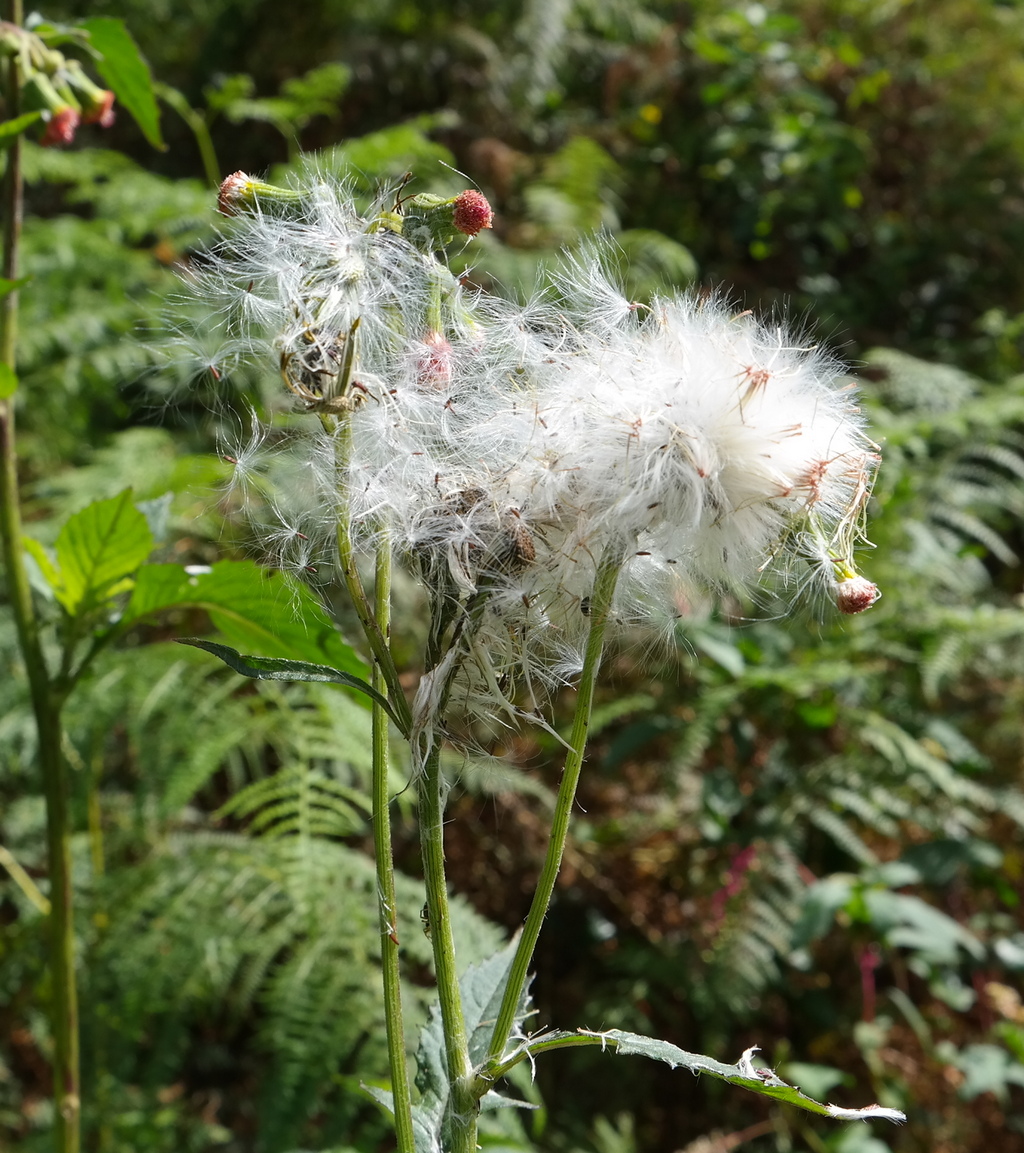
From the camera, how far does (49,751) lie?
908 mm

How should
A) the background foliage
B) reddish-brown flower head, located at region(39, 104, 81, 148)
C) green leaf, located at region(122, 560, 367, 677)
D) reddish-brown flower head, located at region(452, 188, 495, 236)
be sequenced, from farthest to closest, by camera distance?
the background foliage, reddish-brown flower head, located at region(39, 104, 81, 148), green leaf, located at region(122, 560, 367, 677), reddish-brown flower head, located at region(452, 188, 495, 236)

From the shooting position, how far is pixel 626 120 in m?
4.09

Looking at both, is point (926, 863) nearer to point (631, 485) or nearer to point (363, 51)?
point (631, 485)

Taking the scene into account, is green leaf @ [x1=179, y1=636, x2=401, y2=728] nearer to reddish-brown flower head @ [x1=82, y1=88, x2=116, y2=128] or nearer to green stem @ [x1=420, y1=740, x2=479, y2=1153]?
green stem @ [x1=420, y1=740, x2=479, y2=1153]

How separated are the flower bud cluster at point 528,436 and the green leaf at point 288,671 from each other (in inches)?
2.3

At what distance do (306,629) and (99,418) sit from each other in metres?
2.53

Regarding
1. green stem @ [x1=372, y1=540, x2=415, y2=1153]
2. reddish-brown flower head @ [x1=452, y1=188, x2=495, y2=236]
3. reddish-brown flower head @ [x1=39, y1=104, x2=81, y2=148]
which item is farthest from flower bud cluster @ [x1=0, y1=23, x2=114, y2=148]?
green stem @ [x1=372, y1=540, x2=415, y2=1153]

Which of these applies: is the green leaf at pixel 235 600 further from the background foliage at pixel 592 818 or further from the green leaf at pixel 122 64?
the green leaf at pixel 122 64

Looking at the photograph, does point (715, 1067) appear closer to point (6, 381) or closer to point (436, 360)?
point (436, 360)

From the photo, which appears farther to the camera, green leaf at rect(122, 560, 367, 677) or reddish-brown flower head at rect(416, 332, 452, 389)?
green leaf at rect(122, 560, 367, 677)

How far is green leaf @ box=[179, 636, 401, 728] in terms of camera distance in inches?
22.7

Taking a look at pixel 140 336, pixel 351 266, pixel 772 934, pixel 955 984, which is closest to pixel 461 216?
pixel 351 266

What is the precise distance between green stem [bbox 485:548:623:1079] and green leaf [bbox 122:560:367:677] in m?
0.28

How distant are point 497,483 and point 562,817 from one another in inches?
7.5
